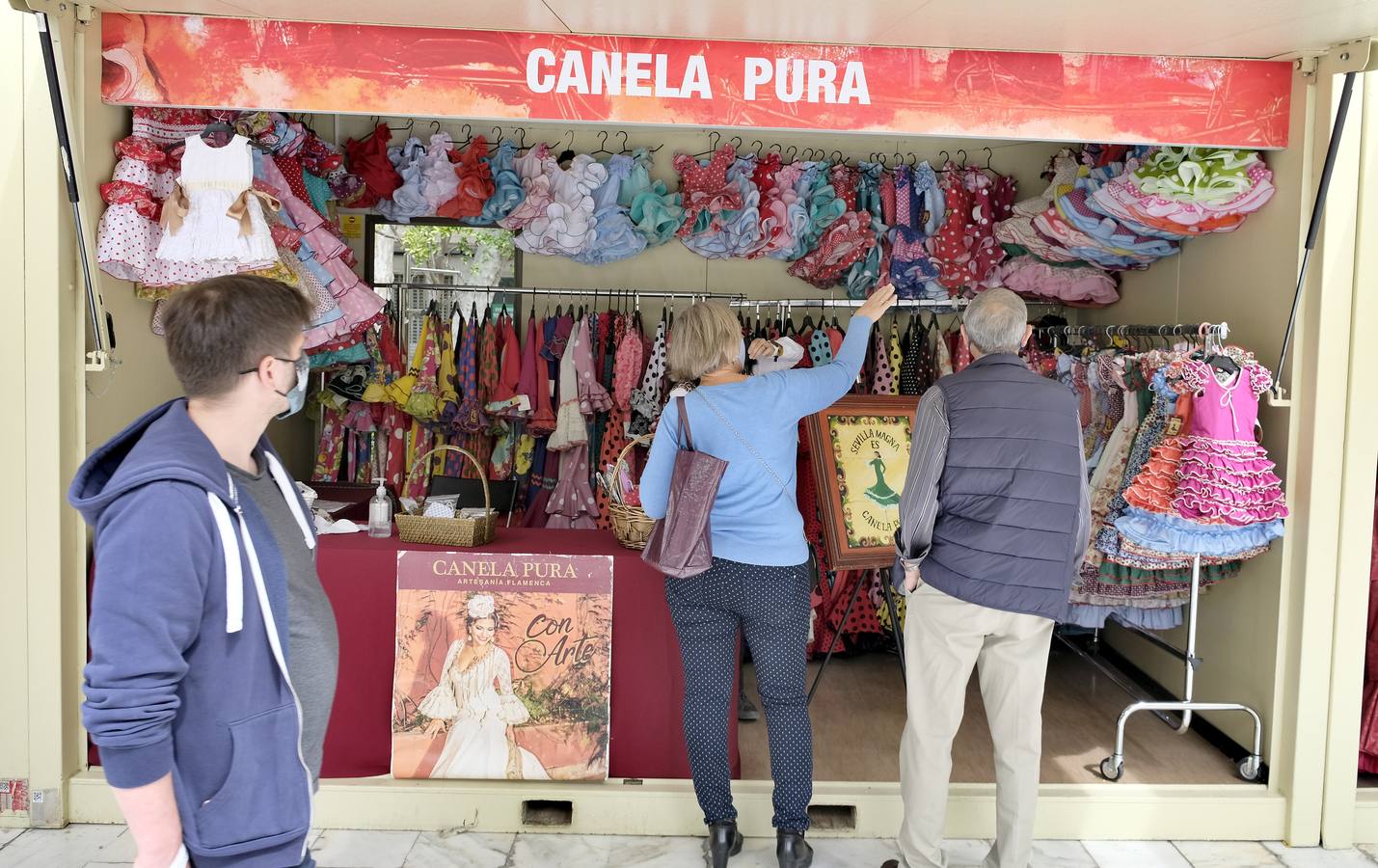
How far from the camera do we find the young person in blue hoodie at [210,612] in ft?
5.10

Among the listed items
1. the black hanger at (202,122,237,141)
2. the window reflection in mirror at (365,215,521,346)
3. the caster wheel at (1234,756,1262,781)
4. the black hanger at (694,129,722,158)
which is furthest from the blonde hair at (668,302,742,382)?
the black hanger at (694,129,722,158)

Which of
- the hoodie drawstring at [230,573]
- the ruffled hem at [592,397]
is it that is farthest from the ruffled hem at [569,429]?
the hoodie drawstring at [230,573]

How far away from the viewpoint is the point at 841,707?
477 cm

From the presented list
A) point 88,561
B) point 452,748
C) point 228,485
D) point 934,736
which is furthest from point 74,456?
point 934,736

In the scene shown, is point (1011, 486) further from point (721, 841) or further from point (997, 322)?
point (721, 841)

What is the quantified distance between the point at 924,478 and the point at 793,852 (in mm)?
1289

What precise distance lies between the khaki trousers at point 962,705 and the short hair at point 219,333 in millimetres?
2139

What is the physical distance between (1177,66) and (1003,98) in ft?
2.06

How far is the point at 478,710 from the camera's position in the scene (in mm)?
3818

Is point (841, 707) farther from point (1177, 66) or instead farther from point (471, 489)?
point (1177, 66)

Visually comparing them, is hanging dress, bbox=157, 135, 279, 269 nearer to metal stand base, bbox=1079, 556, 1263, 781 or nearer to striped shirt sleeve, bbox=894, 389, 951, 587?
striped shirt sleeve, bbox=894, 389, 951, 587

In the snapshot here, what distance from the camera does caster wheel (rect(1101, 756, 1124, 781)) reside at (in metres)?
4.00

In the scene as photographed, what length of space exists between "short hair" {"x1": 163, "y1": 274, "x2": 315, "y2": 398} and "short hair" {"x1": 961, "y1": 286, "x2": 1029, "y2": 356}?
2085mm

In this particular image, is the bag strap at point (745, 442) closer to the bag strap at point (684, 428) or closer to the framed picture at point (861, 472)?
the bag strap at point (684, 428)
